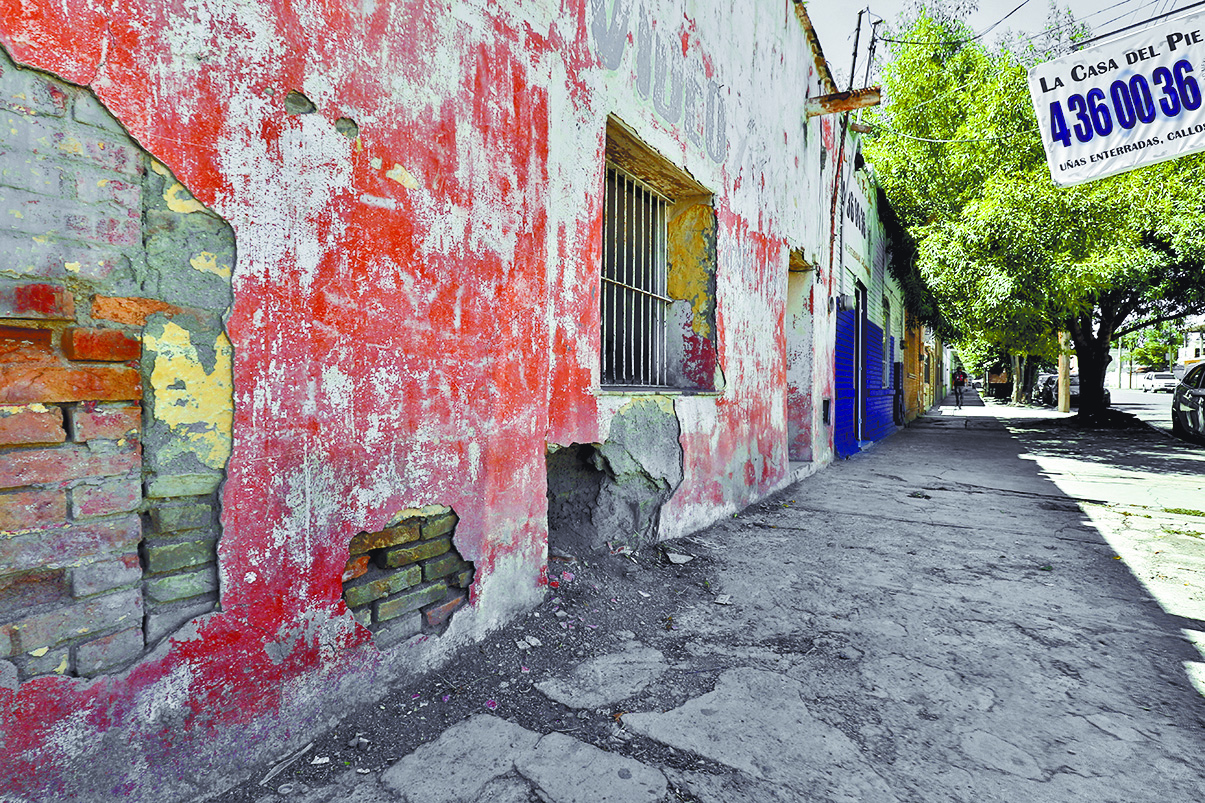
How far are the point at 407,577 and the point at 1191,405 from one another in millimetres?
14627

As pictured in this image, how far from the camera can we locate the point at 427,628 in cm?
227

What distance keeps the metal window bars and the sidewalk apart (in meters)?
1.22

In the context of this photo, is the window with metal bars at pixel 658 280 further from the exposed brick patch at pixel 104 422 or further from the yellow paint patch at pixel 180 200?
the exposed brick patch at pixel 104 422

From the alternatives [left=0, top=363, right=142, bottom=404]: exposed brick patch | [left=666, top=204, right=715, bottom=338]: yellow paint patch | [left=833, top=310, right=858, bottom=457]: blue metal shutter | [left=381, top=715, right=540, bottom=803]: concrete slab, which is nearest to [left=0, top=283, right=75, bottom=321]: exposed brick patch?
[left=0, top=363, right=142, bottom=404]: exposed brick patch

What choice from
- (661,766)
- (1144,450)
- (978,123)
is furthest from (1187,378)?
(661,766)

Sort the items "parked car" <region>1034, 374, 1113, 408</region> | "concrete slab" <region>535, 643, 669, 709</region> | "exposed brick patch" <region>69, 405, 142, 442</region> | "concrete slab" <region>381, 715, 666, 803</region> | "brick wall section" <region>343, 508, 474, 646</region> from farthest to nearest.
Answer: "parked car" <region>1034, 374, 1113, 408</region>, "concrete slab" <region>535, 643, 669, 709</region>, "brick wall section" <region>343, 508, 474, 646</region>, "concrete slab" <region>381, 715, 666, 803</region>, "exposed brick patch" <region>69, 405, 142, 442</region>

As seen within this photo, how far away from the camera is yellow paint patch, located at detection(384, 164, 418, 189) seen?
6.79 feet

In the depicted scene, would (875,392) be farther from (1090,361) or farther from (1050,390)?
(1050,390)

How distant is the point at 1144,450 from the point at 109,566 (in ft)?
42.9

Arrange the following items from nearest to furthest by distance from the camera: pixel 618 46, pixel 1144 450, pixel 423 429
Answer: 1. pixel 423 429
2. pixel 618 46
3. pixel 1144 450

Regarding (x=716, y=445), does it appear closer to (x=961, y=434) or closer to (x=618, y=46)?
(x=618, y=46)

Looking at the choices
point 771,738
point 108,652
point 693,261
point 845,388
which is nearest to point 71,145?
point 108,652

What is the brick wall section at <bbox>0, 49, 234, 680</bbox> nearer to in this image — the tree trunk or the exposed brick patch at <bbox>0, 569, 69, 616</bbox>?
the exposed brick patch at <bbox>0, 569, 69, 616</bbox>

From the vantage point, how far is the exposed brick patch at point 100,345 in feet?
4.63
